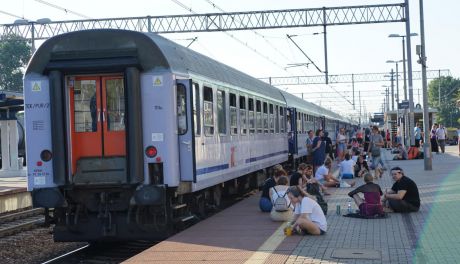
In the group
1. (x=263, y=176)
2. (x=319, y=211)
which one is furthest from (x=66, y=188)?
(x=263, y=176)

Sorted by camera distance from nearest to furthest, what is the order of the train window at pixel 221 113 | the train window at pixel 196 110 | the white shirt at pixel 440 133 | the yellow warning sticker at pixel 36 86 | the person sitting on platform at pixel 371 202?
the yellow warning sticker at pixel 36 86 → the train window at pixel 196 110 → the person sitting on platform at pixel 371 202 → the train window at pixel 221 113 → the white shirt at pixel 440 133

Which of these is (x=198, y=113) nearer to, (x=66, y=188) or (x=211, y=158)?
(x=211, y=158)

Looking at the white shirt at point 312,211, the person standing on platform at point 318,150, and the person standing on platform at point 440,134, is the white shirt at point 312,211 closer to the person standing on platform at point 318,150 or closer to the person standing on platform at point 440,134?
the person standing on platform at point 318,150

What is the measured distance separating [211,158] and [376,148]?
38.4ft

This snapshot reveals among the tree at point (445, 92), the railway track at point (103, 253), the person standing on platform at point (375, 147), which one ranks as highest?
the tree at point (445, 92)

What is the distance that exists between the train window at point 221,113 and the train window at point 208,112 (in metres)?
0.63

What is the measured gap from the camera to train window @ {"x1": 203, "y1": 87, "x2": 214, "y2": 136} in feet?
42.1

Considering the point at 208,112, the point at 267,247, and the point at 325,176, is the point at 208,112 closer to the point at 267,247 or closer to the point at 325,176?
the point at 267,247

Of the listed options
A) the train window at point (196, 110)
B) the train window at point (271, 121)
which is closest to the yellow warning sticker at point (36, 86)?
the train window at point (196, 110)

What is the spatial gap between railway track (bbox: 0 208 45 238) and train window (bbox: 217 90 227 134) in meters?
4.90

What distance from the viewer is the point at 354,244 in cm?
1016

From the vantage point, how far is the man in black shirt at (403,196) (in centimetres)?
1359

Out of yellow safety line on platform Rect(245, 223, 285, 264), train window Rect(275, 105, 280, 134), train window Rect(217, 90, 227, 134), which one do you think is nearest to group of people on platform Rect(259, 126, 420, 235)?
yellow safety line on platform Rect(245, 223, 285, 264)

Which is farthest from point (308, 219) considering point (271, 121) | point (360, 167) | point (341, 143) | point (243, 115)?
point (341, 143)
